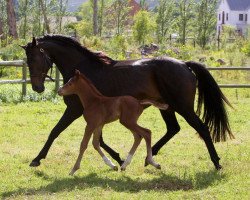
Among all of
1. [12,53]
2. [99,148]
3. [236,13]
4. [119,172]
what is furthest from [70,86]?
[236,13]

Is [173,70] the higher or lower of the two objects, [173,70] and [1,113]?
the higher

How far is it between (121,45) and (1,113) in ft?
52.0

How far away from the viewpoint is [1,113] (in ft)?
44.5

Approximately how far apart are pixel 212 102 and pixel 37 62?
2.47m

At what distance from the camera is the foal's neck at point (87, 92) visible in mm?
7469

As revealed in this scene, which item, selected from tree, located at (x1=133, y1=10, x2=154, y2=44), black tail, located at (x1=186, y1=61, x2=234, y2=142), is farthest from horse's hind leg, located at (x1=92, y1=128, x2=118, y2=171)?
tree, located at (x1=133, y1=10, x2=154, y2=44)

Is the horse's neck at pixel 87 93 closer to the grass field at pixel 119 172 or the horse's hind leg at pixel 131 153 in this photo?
the horse's hind leg at pixel 131 153

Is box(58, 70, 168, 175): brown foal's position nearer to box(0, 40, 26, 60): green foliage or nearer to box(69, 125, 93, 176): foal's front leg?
box(69, 125, 93, 176): foal's front leg

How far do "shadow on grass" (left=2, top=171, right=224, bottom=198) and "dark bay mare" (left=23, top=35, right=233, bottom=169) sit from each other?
0.67 metres

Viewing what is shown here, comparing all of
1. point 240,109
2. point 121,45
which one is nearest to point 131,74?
point 240,109

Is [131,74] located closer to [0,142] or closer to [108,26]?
[0,142]

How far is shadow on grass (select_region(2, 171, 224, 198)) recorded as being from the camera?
683cm

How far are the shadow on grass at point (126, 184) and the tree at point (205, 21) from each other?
3258cm

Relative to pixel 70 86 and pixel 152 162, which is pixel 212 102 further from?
pixel 70 86
